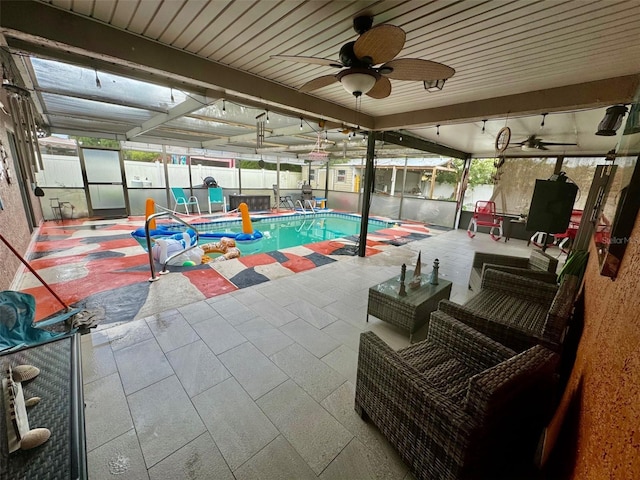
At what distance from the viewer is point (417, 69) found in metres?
1.70

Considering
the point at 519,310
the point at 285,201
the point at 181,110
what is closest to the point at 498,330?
the point at 519,310

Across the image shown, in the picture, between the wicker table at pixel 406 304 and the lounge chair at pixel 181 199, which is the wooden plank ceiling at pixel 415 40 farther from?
the lounge chair at pixel 181 199

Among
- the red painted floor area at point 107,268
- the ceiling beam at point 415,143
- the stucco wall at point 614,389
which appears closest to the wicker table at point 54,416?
the red painted floor area at point 107,268

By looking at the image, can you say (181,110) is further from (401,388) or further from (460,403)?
(460,403)

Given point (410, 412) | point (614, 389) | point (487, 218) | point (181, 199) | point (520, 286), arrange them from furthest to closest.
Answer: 1. point (181, 199)
2. point (487, 218)
3. point (520, 286)
4. point (410, 412)
5. point (614, 389)

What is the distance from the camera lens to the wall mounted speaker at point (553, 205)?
2.73 metres

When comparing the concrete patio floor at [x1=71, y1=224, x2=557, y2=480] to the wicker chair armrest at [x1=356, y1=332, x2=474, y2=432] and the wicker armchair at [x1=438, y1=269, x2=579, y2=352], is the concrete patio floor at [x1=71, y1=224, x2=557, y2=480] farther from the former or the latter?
the wicker armchair at [x1=438, y1=269, x2=579, y2=352]

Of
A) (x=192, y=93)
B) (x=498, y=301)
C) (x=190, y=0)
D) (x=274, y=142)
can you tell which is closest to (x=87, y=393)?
(x=190, y=0)

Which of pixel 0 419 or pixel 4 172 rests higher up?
pixel 4 172

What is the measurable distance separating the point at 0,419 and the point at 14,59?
11.5ft

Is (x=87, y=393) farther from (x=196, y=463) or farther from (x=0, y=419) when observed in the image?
(x=196, y=463)

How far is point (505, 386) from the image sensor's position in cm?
90

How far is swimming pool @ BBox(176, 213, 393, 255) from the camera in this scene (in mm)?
6426

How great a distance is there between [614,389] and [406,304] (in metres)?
1.44
